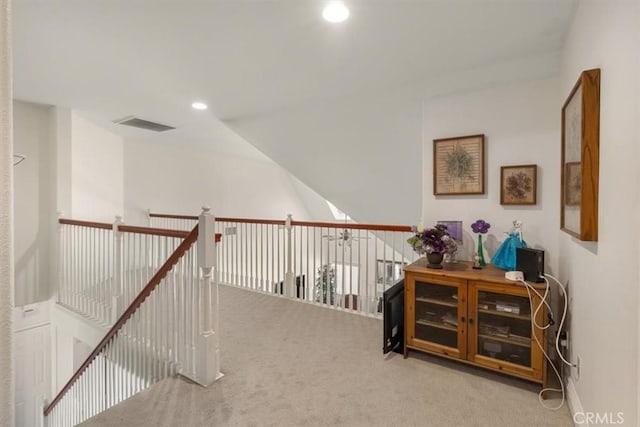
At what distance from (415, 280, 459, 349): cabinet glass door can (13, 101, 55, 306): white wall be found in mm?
4474

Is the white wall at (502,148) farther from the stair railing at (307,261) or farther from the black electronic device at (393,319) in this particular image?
the black electronic device at (393,319)

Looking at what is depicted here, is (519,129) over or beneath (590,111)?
over

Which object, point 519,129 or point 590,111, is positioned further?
point 519,129

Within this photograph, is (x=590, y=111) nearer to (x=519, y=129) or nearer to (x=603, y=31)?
(x=603, y=31)

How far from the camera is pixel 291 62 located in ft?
8.72

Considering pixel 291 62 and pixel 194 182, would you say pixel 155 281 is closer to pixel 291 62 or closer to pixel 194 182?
pixel 291 62

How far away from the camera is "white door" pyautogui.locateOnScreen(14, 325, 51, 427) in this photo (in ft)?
12.8

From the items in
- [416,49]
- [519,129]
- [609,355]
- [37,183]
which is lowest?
[609,355]

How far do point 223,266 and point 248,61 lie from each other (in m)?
3.50

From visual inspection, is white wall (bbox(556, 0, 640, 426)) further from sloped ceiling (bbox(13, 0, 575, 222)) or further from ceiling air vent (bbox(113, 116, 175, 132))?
ceiling air vent (bbox(113, 116, 175, 132))

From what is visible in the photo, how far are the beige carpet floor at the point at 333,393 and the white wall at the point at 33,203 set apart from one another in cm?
285

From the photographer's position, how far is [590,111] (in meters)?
1.48

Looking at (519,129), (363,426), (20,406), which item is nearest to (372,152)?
(519,129)

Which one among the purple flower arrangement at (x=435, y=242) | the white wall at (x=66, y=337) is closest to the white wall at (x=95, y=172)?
the white wall at (x=66, y=337)
